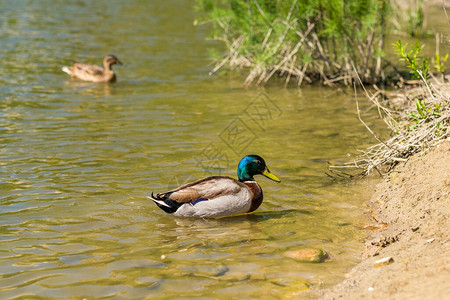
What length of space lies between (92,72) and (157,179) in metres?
8.33

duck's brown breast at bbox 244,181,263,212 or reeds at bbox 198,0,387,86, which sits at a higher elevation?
reeds at bbox 198,0,387,86

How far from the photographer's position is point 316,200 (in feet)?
26.9

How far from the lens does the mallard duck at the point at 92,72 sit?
16375 millimetres

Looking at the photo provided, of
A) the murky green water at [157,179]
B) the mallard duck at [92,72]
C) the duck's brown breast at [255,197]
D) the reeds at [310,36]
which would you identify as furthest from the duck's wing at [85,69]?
the duck's brown breast at [255,197]

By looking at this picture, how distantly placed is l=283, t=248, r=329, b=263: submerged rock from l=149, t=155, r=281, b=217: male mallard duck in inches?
50.4

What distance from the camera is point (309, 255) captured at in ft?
21.0

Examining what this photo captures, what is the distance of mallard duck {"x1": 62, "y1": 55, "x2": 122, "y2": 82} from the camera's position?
16375 mm

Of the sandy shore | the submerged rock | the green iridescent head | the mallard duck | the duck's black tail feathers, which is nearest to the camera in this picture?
the sandy shore

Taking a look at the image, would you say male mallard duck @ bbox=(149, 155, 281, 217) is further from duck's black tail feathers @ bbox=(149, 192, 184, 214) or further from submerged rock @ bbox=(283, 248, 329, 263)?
submerged rock @ bbox=(283, 248, 329, 263)

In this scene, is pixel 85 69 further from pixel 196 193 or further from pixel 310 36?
pixel 196 193

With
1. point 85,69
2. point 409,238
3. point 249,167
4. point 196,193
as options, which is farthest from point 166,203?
point 85,69

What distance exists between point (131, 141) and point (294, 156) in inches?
112

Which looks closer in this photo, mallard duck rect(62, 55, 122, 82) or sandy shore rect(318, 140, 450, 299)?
sandy shore rect(318, 140, 450, 299)

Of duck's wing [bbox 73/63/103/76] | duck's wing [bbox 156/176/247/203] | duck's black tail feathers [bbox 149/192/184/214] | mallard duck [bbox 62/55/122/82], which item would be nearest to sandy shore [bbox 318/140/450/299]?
duck's wing [bbox 156/176/247/203]
